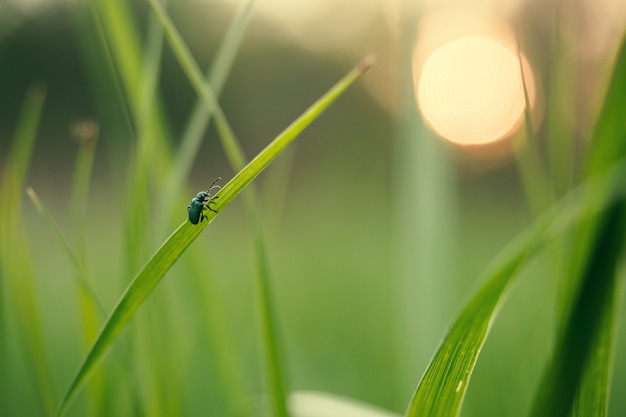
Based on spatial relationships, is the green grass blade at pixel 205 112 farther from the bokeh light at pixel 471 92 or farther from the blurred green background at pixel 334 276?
the bokeh light at pixel 471 92

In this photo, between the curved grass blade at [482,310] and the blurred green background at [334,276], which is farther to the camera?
the blurred green background at [334,276]

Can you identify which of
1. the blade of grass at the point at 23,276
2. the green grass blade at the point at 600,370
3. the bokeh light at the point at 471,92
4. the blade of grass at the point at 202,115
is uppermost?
the bokeh light at the point at 471,92

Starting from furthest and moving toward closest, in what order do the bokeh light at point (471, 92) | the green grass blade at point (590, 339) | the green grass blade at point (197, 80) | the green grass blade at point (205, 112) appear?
the bokeh light at point (471, 92), the green grass blade at point (205, 112), the green grass blade at point (197, 80), the green grass blade at point (590, 339)

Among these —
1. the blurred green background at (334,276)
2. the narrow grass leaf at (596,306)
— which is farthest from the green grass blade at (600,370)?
the blurred green background at (334,276)

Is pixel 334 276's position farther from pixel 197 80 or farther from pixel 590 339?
pixel 590 339

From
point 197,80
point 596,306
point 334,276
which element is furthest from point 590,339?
point 334,276

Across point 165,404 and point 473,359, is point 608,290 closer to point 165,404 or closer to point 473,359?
point 473,359

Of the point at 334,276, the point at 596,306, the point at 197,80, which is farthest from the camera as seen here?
the point at 334,276
